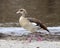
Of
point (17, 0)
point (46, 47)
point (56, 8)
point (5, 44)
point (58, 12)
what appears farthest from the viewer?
point (17, 0)

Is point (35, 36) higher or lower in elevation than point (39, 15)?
higher

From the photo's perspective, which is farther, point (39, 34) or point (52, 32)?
point (52, 32)

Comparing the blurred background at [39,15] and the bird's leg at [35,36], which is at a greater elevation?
the bird's leg at [35,36]

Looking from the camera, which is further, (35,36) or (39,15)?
(39,15)

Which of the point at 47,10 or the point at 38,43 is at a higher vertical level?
the point at 38,43

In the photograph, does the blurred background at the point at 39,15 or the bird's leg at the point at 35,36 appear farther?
the blurred background at the point at 39,15

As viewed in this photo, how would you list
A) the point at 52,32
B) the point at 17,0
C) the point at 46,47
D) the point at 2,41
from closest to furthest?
the point at 46,47 < the point at 2,41 < the point at 52,32 < the point at 17,0

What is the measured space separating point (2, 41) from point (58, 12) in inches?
348

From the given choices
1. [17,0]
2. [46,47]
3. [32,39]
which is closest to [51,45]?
[46,47]

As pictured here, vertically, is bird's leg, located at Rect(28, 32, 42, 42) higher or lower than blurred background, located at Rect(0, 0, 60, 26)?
higher

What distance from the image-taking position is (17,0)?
26938 mm

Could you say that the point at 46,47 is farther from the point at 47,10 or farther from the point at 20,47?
the point at 47,10

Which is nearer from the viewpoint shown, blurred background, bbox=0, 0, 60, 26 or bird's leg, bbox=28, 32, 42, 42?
bird's leg, bbox=28, 32, 42, 42

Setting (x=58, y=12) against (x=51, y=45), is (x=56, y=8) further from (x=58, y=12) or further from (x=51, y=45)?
(x=51, y=45)
